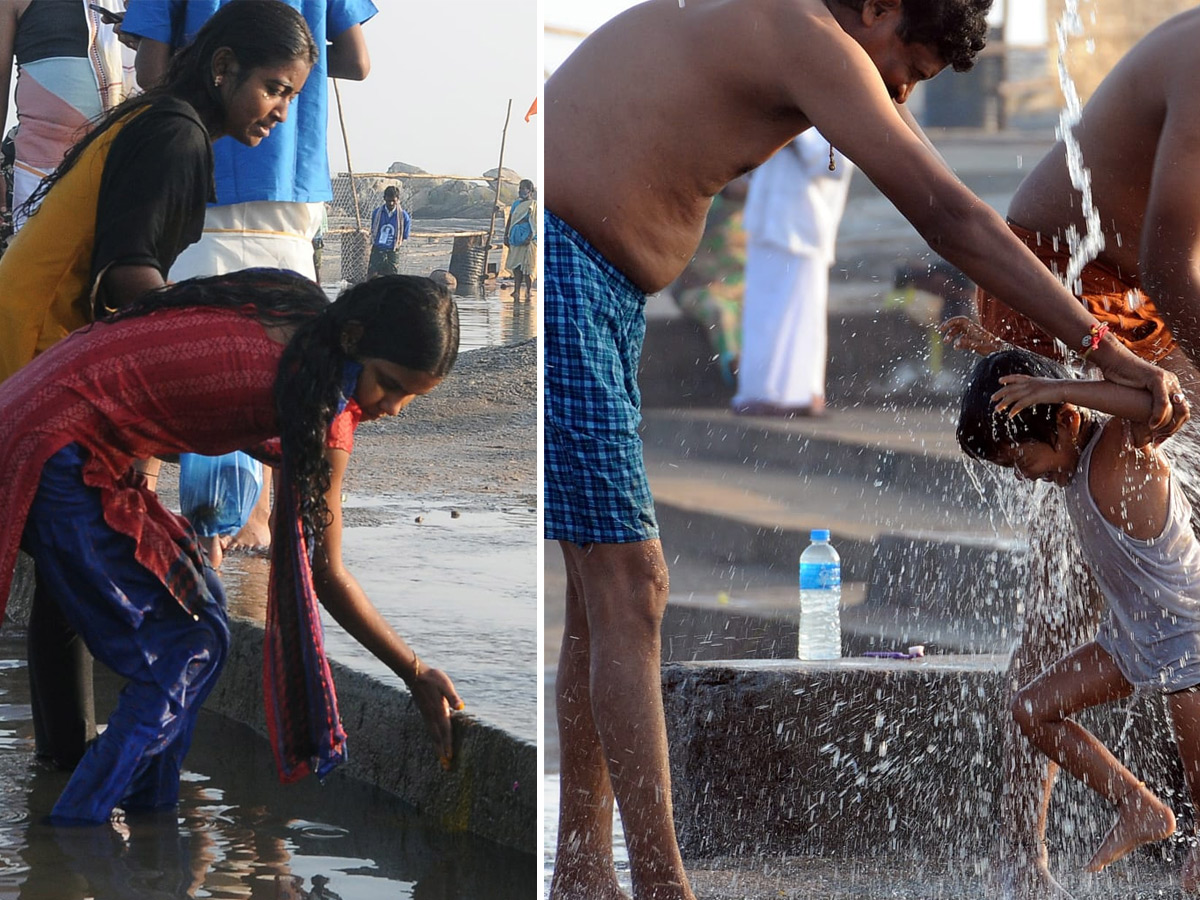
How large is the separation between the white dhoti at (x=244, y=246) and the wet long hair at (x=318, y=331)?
2 cm

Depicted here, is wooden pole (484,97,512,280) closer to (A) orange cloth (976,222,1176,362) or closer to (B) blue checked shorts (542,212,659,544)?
(B) blue checked shorts (542,212,659,544)

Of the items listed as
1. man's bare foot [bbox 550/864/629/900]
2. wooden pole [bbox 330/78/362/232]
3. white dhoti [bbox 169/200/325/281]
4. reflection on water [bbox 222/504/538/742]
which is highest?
wooden pole [bbox 330/78/362/232]

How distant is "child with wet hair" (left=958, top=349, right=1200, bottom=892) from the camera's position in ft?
9.66

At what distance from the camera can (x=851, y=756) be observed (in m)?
3.51

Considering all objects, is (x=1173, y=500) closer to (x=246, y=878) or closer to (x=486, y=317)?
(x=486, y=317)

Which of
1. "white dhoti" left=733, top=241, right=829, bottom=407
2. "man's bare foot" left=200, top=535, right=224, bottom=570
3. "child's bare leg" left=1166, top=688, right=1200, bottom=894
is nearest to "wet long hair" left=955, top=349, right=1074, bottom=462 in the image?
"child's bare leg" left=1166, top=688, right=1200, bottom=894

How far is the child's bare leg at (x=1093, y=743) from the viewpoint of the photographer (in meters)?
3.05

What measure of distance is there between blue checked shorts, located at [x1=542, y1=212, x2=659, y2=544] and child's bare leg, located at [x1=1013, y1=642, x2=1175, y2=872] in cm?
90

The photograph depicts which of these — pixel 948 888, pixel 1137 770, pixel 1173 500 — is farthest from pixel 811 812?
pixel 1173 500

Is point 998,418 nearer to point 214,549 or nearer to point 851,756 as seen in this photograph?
point 851,756

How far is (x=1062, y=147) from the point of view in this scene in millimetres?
3295

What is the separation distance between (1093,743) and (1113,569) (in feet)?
1.15

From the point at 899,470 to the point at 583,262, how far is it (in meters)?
4.85

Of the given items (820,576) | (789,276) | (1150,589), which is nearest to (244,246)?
(1150,589)
